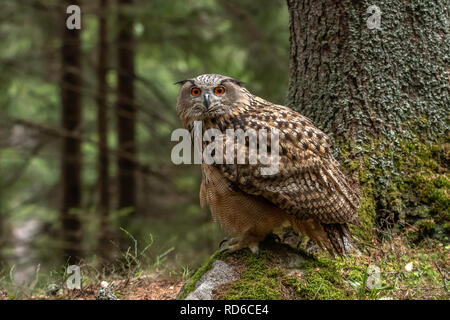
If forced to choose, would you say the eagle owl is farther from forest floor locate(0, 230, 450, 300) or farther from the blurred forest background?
the blurred forest background

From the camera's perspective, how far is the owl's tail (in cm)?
364

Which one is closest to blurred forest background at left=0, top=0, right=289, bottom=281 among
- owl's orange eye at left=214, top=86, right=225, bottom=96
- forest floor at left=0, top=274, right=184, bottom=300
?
forest floor at left=0, top=274, right=184, bottom=300

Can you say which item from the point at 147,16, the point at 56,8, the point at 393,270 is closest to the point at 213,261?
the point at 393,270

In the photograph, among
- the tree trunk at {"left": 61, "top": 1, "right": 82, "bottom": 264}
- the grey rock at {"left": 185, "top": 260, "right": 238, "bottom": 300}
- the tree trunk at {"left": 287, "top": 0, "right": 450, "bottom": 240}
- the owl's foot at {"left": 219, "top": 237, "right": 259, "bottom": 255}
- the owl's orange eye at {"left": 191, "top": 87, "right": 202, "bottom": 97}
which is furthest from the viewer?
the tree trunk at {"left": 61, "top": 1, "right": 82, "bottom": 264}

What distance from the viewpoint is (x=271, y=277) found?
3402 mm

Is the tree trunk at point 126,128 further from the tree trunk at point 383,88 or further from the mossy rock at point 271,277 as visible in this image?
the mossy rock at point 271,277

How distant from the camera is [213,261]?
11.7 ft

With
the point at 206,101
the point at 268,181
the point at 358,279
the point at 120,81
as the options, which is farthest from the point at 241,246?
the point at 120,81

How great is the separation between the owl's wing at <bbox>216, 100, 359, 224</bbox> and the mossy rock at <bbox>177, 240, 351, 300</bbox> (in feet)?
1.20

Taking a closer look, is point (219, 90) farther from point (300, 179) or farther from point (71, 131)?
point (71, 131)

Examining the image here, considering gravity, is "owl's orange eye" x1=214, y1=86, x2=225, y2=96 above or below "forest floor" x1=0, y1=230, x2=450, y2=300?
above

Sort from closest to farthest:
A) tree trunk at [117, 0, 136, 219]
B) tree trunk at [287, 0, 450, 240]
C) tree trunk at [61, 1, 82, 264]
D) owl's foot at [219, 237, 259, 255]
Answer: owl's foot at [219, 237, 259, 255], tree trunk at [287, 0, 450, 240], tree trunk at [61, 1, 82, 264], tree trunk at [117, 0, 136, 219]

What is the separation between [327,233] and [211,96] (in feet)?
4.45
